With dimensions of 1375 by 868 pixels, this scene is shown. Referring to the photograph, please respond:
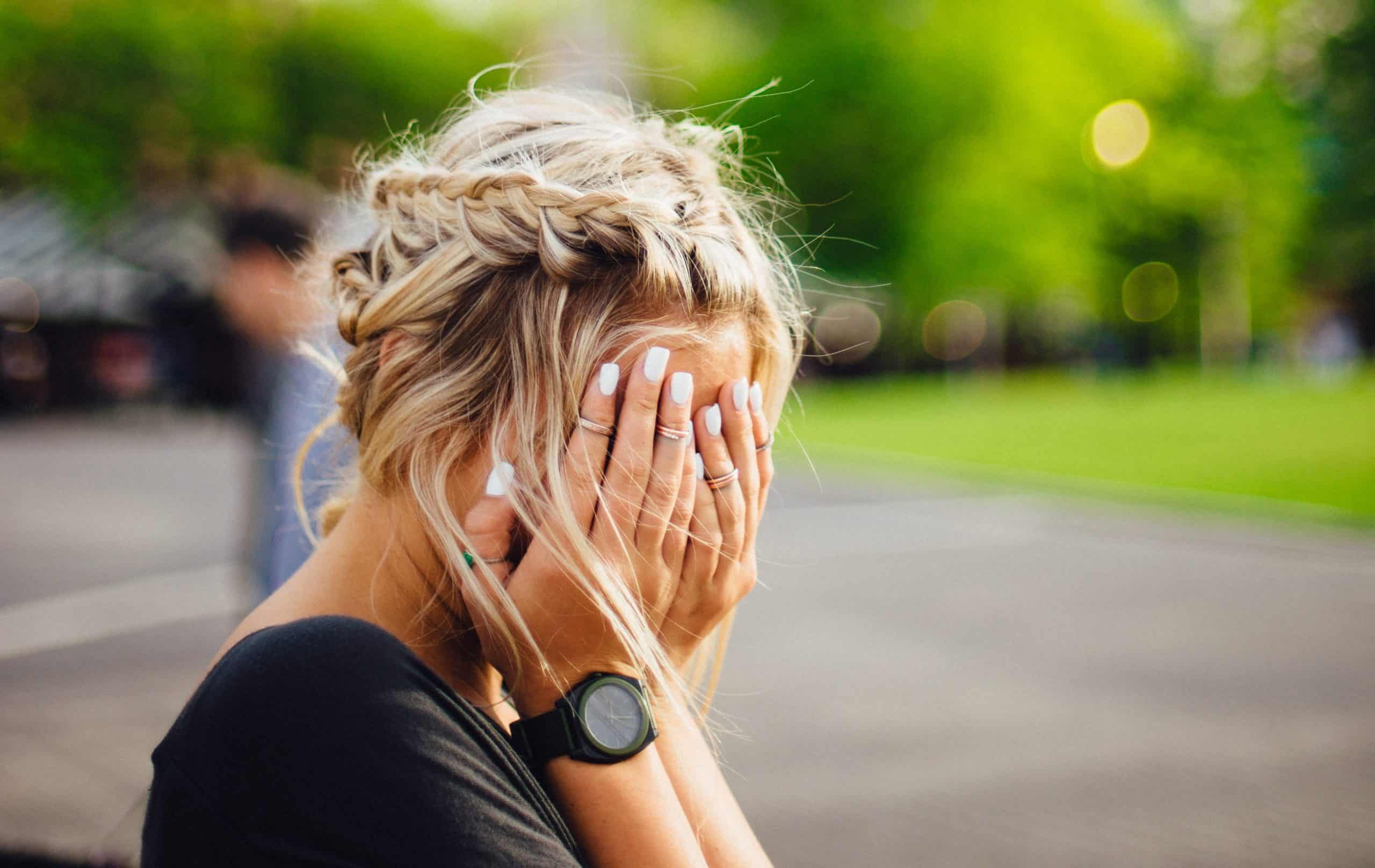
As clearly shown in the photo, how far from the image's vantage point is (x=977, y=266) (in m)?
37.2

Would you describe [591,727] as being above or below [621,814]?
above

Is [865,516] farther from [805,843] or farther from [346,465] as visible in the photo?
[346,465]

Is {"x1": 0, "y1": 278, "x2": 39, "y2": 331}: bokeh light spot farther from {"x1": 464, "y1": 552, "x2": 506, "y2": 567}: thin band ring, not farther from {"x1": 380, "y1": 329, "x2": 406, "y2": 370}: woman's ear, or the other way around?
{"x1": 464, "y1": 552, "x2": 506, "y2": 567}: thin band ring

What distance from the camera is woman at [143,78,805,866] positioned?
4.23 ft

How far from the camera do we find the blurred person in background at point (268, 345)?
3773mm

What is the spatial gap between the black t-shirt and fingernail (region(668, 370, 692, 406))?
1.73ft

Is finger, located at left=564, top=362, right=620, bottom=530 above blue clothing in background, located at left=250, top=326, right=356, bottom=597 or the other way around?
above

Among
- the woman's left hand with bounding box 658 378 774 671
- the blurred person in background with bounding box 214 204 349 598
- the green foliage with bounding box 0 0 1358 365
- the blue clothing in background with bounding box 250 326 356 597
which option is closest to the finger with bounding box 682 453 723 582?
the woman's left hand with bounding box 658 378 774 671

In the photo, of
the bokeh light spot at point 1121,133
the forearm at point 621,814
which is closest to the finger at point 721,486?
the forearm at point 621,814

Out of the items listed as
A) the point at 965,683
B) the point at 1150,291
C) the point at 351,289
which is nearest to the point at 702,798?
the point at 351,289

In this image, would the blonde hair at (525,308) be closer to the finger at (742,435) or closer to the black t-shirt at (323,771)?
the finger at (742,435)

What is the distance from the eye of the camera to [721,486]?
5.58 ft

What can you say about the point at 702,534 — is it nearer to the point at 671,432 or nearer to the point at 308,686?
the point at 671,432

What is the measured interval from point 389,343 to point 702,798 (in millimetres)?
854
